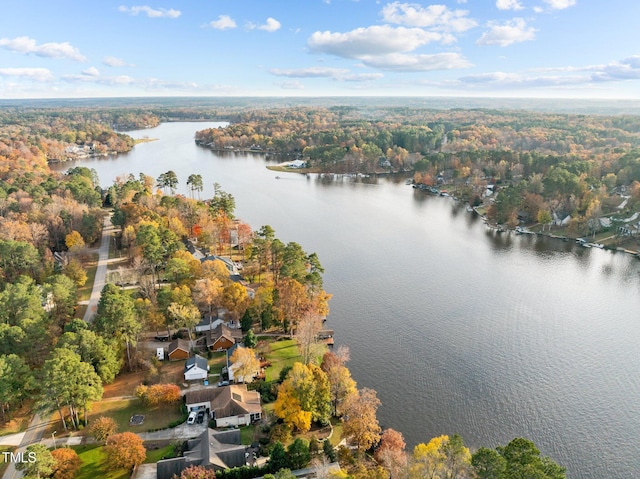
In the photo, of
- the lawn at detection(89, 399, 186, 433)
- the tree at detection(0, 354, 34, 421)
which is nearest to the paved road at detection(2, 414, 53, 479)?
the tree at detection(0, 354, 34, 421)

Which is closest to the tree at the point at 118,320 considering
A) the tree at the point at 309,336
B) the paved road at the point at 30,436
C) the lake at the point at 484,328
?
the paved road at the point at 30,436

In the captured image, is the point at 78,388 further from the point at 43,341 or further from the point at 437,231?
the point at 437,231

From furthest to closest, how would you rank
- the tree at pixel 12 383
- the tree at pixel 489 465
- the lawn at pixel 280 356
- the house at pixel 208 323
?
the house at pixel 208 323, the lawn at pixel 280 356, the tree at pixel 12 383, the tree at pixel 489 465

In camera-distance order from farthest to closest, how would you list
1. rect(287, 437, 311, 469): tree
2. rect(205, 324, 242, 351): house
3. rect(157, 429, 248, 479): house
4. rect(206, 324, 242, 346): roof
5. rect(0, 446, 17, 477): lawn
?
rect(206, 324, 242, 346): roof → rect(205, 324, 242, 351): house → rect(0, 446, 17, 477): lawn → rect(287, 437, 311, 469): tree → rect(157, 429, 248, 479): house

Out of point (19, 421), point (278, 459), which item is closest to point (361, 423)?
point (278, 459)

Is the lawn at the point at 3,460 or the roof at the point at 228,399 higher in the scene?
the roof at the point at 228,399

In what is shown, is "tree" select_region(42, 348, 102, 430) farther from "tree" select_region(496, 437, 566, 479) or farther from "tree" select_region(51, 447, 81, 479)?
"tree" select_region(496, 437, 566, 479)

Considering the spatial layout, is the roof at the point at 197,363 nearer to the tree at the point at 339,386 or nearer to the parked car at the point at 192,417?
the parked car at the point at 192,417

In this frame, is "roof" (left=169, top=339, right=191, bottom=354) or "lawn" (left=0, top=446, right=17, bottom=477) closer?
"lawn" (left=0, top=446, right=17, bottom=477)
